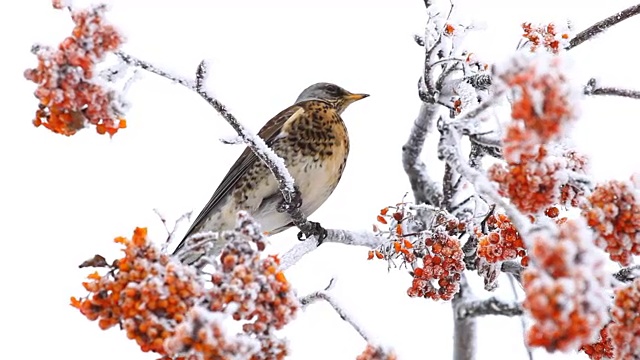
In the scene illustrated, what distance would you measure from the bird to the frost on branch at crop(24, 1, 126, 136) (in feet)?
5.48

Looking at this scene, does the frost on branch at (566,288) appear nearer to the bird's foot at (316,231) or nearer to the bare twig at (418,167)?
the bird's foot at (316,231)

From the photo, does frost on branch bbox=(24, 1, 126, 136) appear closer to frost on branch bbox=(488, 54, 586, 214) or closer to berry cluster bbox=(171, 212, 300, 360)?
berry cluster bbox=(171, 212, 300, 360)

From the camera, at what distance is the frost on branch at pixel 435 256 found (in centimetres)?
200

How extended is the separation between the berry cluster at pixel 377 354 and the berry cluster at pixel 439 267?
0.63m

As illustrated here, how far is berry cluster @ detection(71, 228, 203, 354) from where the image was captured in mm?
1244

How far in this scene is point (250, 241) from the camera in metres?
1.29

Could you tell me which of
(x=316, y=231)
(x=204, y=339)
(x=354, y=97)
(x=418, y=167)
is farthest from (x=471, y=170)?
(x=354, y=97)

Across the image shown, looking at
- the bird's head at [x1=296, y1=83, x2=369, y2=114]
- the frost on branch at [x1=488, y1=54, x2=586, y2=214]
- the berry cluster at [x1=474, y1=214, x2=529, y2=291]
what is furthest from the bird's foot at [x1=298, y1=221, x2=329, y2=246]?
the frost on branch at [x1=488, y1=54, x2=586, y2=214]

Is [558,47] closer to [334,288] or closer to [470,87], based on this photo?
[470,87]

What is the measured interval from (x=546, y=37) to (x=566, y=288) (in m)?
1.29

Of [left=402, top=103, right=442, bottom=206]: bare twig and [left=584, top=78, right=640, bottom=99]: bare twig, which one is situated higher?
[left=402, top=103, right=442, bottom=206]: bare twig

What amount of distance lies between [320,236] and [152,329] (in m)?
1.40

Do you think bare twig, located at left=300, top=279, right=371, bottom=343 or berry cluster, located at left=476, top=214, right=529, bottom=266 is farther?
berry cluster, located at left=476, top=214, right=529, bottom=266

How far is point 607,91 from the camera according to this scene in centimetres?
162
